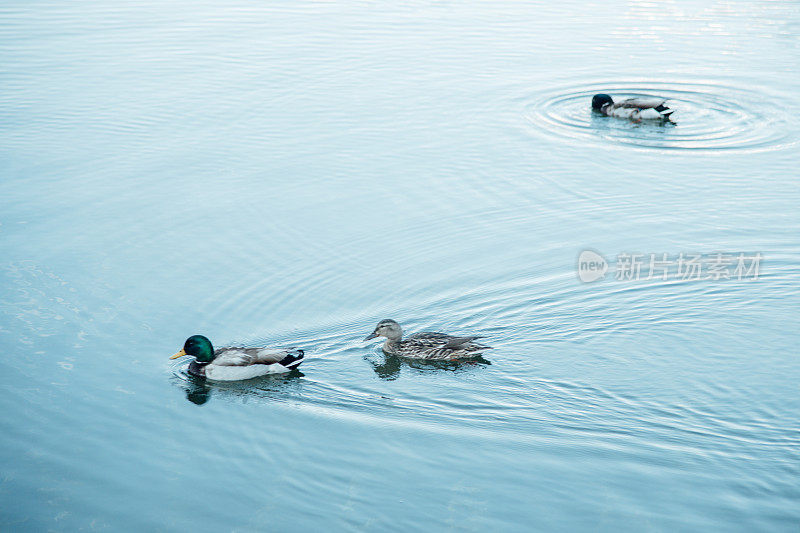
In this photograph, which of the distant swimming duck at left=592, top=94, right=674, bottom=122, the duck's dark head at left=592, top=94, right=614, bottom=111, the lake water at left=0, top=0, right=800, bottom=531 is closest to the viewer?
the lake water at left=0, top=0, right=800, bottom=531

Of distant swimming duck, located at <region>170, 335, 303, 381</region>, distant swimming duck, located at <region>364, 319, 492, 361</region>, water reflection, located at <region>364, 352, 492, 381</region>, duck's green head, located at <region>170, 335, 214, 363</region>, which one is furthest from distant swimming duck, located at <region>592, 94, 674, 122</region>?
duck's green head, located at <region>170, 335, 214, 363</region>

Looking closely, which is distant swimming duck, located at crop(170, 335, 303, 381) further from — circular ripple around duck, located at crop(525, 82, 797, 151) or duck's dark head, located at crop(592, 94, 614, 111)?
duck's dark head, located at crop(592, 94, 614, 111)

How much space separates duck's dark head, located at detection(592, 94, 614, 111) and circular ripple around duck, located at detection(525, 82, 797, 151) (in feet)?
0.51

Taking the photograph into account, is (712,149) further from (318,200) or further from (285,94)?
(285,94)

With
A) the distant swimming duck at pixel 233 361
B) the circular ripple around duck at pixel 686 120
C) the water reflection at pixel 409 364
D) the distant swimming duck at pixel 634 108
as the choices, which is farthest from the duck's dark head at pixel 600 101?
the distant swimming duck at pixel 233 361

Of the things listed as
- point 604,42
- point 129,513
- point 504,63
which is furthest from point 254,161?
point 604,42

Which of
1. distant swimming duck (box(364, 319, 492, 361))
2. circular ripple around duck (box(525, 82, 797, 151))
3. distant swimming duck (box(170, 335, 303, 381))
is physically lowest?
distant swimming duck (box(170, 335, 303, 381))

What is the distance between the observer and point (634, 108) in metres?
17.5

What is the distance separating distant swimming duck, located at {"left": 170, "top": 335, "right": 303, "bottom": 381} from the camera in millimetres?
10078

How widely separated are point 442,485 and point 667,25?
1918 cm

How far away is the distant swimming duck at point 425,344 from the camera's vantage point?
33.4 feet

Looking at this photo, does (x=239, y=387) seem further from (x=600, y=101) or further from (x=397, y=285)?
(x=600, y=101)

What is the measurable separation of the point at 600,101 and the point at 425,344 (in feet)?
30.2

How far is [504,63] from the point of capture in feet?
67.7
